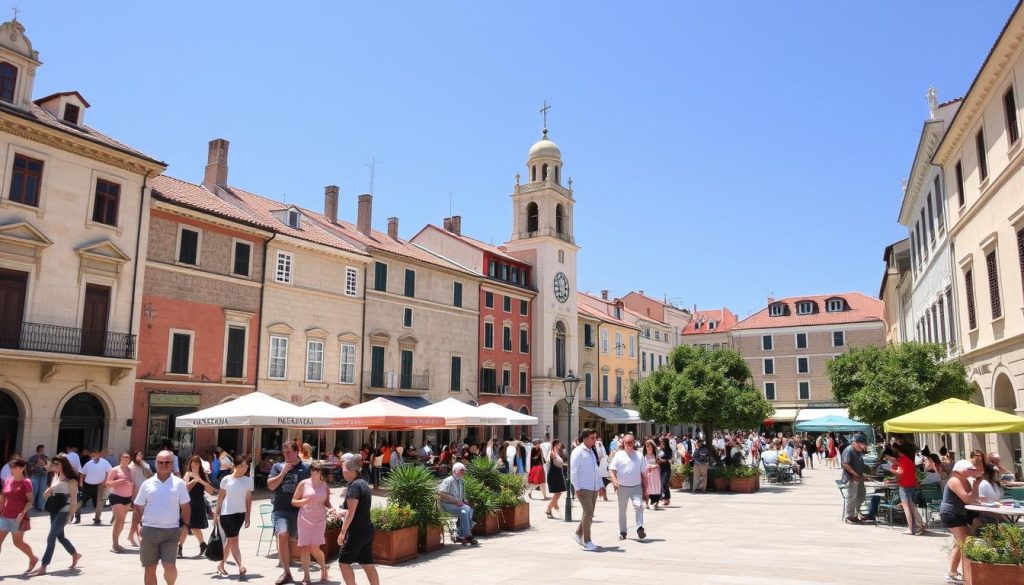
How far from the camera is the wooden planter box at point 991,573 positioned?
7996 mm

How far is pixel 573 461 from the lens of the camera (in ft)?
41.8

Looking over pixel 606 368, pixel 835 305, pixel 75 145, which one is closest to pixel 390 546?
pixel 75 145

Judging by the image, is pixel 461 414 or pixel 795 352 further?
pixel 795 352

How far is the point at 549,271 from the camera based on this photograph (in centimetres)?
4834

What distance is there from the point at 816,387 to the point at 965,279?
138 ft

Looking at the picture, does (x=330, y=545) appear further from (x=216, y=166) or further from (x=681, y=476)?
(x=216, y=166)

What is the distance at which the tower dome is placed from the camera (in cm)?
5112

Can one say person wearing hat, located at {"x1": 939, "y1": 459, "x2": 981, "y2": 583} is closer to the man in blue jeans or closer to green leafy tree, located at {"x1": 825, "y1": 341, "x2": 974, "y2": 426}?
the man in blue jeans

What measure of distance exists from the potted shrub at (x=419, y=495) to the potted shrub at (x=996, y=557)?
293 inches

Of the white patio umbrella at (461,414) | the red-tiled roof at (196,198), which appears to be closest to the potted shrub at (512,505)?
the white patio umbrella at (461,414)

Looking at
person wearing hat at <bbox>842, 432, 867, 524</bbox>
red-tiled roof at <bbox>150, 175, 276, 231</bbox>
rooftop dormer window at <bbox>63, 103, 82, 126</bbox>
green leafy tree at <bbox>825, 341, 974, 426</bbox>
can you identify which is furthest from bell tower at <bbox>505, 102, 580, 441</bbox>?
person wearing hat at <bbox>842, 432, 867, 524</bbox>

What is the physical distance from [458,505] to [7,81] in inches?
770

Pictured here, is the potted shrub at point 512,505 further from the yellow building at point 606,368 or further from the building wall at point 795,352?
the building wall at point 795,352

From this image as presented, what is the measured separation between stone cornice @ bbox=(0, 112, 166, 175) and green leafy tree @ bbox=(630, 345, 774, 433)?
18907 millimetres
